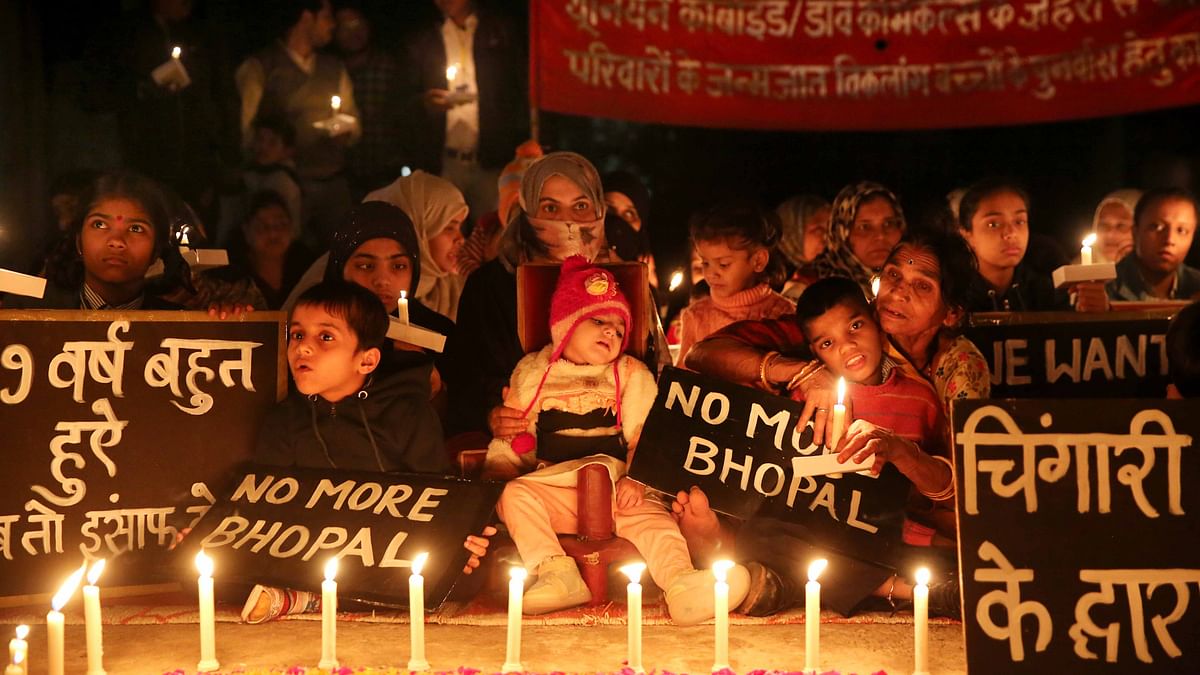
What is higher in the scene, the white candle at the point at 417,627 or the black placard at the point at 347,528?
the black placard at the point at 347,528

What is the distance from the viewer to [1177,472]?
3.23m

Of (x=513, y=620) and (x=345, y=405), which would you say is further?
(x=345, y=405)

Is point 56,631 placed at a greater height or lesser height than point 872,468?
lesser

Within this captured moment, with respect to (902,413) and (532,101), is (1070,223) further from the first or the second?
(902,413)

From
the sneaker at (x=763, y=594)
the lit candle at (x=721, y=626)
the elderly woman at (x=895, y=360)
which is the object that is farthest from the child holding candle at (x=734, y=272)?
the lit candle at (x=721, y=626)

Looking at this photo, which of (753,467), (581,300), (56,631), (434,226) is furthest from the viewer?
(434,226)

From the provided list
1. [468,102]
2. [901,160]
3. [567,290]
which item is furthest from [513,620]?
[901,160]

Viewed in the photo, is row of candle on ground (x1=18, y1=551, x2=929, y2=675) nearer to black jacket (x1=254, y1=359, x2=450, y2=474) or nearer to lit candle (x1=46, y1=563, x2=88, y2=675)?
lit candle (x1=46, y1=563, x2=88, y2=675)

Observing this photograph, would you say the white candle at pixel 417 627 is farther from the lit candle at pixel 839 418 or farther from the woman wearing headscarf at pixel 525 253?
the woman wearing headscarf at pixel 525 253

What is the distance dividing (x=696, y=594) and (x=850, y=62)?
3.72m

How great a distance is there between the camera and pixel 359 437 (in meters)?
4.30

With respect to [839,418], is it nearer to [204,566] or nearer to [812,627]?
[812,627]

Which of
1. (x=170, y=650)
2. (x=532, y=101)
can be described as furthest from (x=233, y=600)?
(x=532, y=101)

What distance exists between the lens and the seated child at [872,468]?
3926 mm
